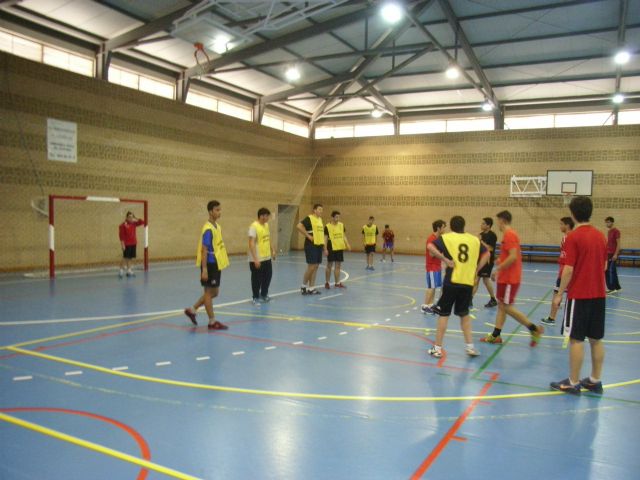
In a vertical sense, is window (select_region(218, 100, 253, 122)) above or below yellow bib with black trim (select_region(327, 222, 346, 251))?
above

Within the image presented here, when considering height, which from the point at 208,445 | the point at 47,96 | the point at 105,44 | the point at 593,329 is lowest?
the point at 208,445

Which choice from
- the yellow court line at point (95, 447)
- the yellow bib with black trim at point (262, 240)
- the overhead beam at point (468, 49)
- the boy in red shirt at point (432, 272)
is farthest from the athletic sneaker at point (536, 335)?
the overhead beam at point (468, 49)

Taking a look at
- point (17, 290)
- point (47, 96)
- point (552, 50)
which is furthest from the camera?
point (552, 50)

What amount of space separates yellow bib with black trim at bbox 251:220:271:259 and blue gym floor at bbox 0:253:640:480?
1.47 metres

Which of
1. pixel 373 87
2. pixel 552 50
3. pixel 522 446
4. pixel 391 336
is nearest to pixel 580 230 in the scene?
pixel 522 446

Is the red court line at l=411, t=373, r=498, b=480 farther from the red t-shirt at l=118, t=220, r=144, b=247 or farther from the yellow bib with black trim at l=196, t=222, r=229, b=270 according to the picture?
the red t-shirt at l=118, t=220, r=144, b=247

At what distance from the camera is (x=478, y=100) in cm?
2528

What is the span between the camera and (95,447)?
371 centimetres

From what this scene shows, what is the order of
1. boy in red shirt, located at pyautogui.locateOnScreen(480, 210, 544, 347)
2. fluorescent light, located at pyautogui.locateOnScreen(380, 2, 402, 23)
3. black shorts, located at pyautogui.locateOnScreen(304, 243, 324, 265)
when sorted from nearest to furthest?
boy in red shirt, located at pyautogui.locateOnScreen(480, 210, 544, 347) < black shorts, located at pyautogui.locateOnScreen(304, 243, 324, 265) < fluorescent light, located at pyautogui.locateOnScreen(380, 2, 402, 23)

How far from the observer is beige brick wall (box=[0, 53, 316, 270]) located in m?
15.1

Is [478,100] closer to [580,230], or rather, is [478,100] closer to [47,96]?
[47,96]

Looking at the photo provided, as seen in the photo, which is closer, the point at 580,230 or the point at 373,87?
the point at 580,230

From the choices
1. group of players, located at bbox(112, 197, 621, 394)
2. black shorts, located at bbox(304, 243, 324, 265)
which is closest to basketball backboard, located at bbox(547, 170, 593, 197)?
group of players, located at bbox(112, 197, 621, 394)

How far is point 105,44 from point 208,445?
1747 centimetres
